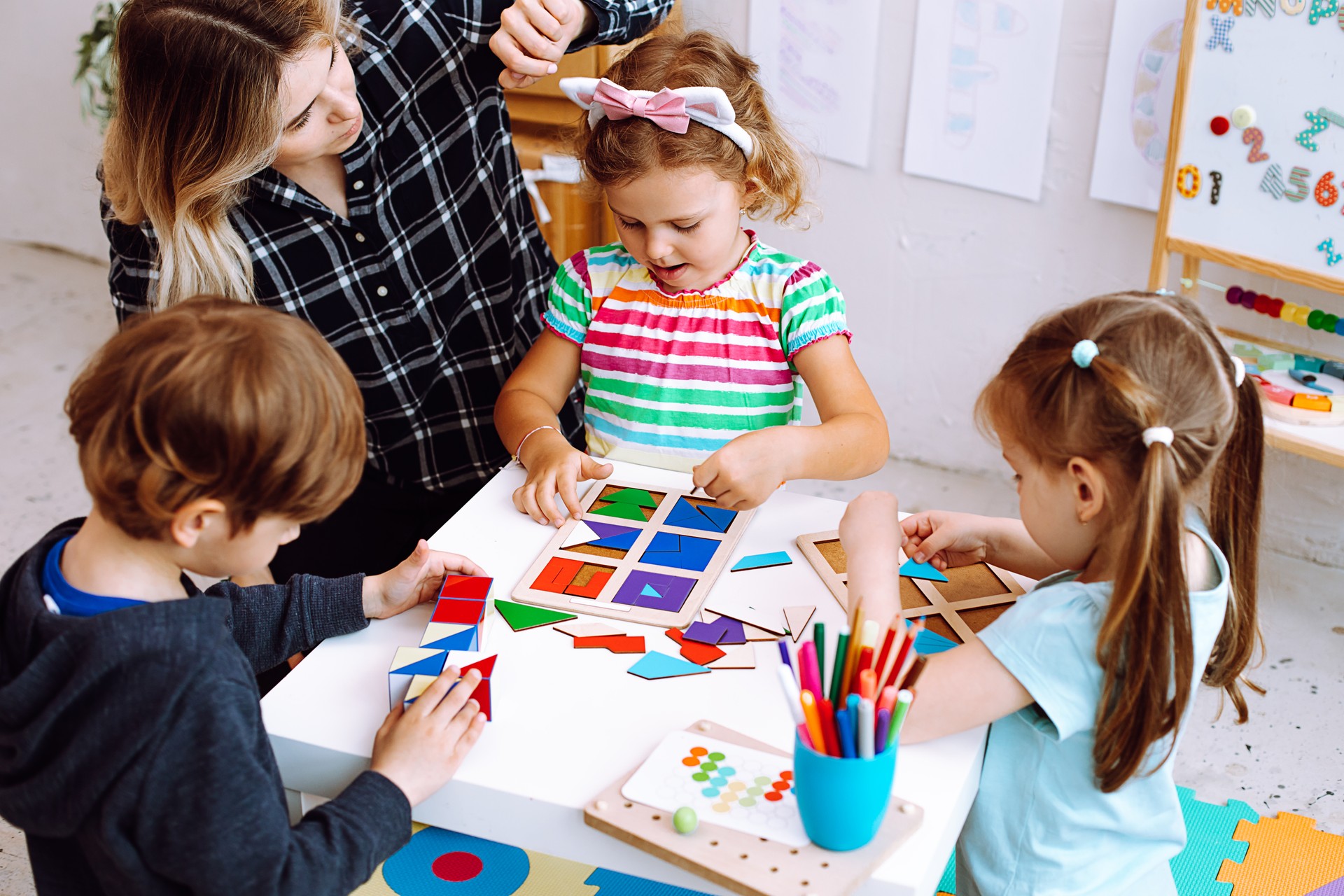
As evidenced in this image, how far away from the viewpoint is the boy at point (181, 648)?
80 cm

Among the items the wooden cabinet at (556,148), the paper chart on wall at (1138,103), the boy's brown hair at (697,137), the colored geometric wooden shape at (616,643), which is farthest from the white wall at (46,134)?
the colored geometric wooden shape at (616,643)

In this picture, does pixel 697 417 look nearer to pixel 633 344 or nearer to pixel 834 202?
pixel 633 344

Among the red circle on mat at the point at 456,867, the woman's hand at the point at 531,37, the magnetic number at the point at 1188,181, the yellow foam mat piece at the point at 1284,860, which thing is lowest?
the yellow foam mat piece at the point at 1284,860

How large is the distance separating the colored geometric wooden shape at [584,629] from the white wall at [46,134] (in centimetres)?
344

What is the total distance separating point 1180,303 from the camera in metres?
0.97

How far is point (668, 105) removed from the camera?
1329 millimetres

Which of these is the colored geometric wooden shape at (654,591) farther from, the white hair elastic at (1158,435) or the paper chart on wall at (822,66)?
the paper chart on wall at (822,66)

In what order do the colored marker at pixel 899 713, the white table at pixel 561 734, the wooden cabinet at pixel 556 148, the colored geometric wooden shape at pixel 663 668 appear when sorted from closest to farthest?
the colored marker at pixel 899 713 → the white table at pixel 561 734 → the colored geometric wooden shape at pixel 663 668 → the wooden cabinet at pixel 556 148

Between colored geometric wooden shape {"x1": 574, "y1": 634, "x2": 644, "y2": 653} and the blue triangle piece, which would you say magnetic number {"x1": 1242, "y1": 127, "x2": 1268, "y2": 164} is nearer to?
the blue triangle piece

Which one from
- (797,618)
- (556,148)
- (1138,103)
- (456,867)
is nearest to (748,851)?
(797,618)

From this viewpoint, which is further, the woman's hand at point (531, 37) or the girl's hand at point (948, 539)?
the woman's hand at point (531, 37)

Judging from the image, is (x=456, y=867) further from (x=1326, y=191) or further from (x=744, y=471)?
(x=1326, y=191)

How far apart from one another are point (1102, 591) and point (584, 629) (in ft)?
1.50

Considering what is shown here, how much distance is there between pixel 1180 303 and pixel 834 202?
76.9 inches
